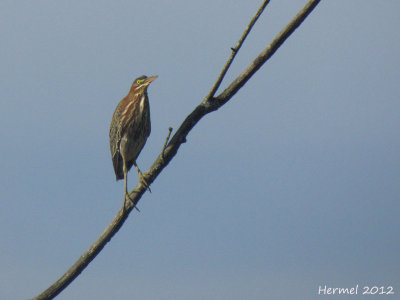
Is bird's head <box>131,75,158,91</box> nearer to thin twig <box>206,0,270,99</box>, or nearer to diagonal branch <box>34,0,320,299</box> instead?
diagonal branch <box>34,0,320,299</box>

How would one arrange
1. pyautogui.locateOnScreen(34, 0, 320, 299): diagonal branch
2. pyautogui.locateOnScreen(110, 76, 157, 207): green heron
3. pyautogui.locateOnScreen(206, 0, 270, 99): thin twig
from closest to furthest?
pyautogui.locateOnScreen(206, 0, 270, 99): thin twig, pyautogui.locateOnScreen(34, 0, 320, 299): diagonal branch, pyautogui.locateOnScreen(110, 76, 157, 207): green heron

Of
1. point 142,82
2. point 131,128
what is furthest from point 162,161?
point 142,82

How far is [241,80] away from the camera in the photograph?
5008mm

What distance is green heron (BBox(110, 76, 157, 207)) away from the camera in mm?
10086

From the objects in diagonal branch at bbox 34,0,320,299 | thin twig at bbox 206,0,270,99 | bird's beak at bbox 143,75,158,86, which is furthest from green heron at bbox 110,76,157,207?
thin twig at bbox 206,0,270,99

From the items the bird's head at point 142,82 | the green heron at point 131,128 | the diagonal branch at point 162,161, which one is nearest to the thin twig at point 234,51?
the diagonal branch at point 162,161

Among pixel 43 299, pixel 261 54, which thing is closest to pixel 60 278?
pixel 43 299

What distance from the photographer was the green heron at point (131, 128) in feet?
33.1

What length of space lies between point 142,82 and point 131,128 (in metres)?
0.88

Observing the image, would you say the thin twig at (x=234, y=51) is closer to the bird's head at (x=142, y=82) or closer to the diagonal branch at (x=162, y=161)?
the diagonal branch at (x=162, y=161)

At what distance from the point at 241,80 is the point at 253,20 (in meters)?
0.51

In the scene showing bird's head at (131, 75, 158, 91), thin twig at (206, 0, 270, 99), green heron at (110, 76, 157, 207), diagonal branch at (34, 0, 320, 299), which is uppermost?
bird's head at (131, 75, 158, 91)

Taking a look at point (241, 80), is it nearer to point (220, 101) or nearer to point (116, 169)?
point (220, 101)

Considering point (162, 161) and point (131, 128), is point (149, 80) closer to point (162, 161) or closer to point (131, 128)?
point (131, 128)
